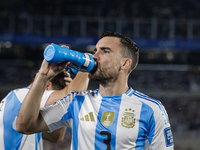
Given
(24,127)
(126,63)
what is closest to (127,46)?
(126,63)

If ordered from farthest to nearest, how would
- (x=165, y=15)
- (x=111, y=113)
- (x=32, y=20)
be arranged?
1. (x=165, y=15)
2. (x=32, y=20)
3. (x=111, y=113)

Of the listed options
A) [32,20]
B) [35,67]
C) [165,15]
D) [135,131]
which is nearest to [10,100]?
[135,131]

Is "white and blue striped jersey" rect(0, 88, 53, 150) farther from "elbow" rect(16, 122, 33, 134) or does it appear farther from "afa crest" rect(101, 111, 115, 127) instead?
"afa crest" rect(101, 111, 115, 127)

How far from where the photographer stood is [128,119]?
1678 millimetres

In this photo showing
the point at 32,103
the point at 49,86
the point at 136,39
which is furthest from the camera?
the point at 136,39

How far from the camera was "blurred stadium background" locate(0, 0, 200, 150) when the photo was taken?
967cm

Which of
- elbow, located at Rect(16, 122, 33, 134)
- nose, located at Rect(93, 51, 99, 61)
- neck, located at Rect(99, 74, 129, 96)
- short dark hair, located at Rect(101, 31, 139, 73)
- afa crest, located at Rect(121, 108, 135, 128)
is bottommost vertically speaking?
elbow, located at Rect(16, 122, 33, 134)

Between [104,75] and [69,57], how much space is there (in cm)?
→ 39

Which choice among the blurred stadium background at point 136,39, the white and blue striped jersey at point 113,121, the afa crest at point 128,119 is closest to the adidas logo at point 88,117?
the white and blue striped jersey at point 113,121

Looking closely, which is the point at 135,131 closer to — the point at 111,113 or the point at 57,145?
the point at 111,113

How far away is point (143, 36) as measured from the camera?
10141 millimetres

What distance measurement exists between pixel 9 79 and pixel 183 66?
28.5 ft

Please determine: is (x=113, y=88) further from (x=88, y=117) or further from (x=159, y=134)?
(x=159, y=134)

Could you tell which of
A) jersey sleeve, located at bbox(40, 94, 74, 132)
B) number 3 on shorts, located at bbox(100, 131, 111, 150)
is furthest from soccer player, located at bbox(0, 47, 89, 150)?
number 3 on shorts, located at bbox(100, 131, 111, 150)
